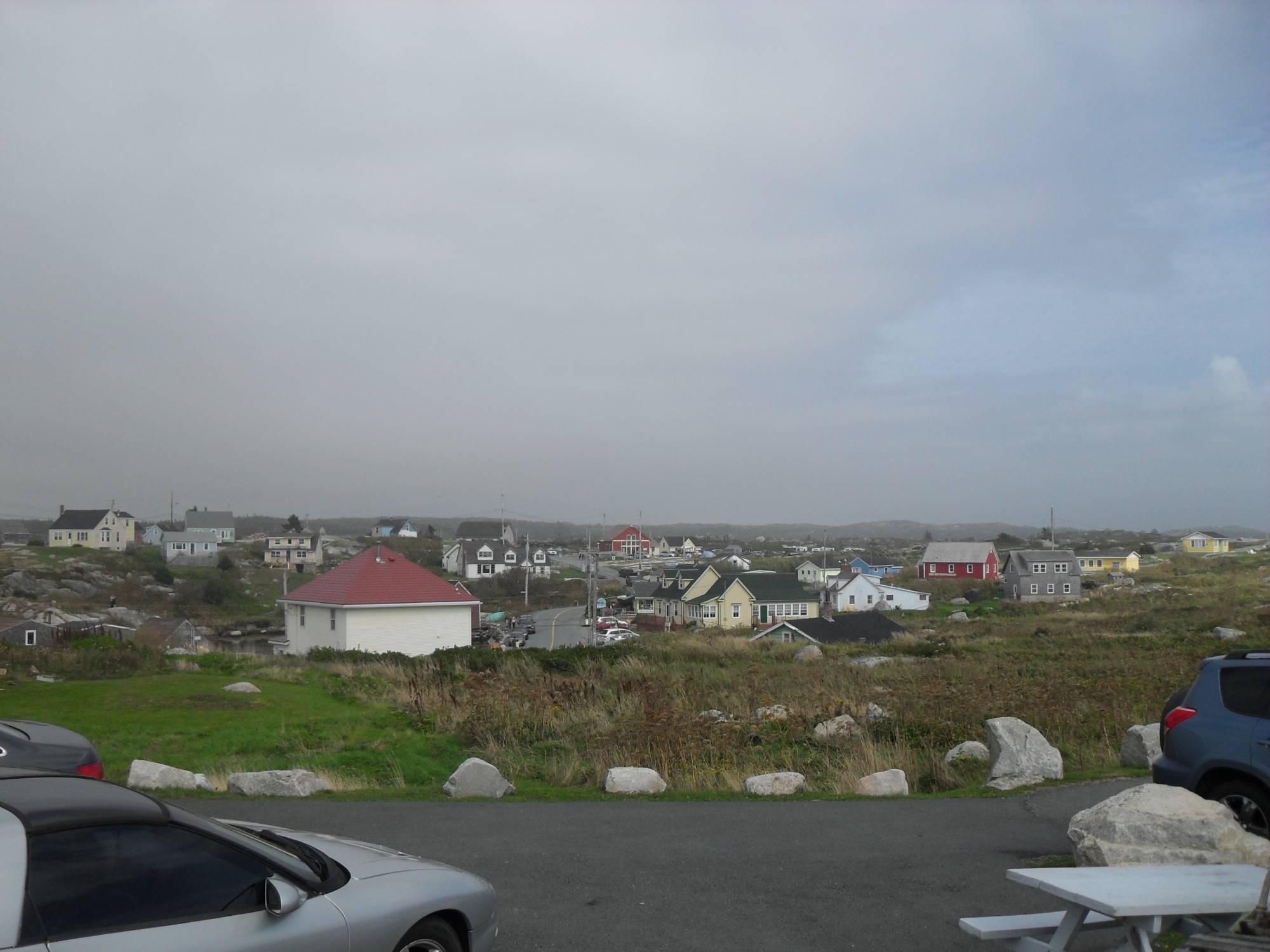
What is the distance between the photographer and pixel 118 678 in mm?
22375

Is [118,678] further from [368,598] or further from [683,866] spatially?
[683,866]

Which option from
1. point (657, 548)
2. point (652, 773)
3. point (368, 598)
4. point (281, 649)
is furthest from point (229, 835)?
point (657, 548)

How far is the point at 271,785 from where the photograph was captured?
437 inches

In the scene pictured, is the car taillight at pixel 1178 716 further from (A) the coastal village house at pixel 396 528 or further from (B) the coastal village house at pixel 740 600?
(A) the coastal village house at pixel 396 528

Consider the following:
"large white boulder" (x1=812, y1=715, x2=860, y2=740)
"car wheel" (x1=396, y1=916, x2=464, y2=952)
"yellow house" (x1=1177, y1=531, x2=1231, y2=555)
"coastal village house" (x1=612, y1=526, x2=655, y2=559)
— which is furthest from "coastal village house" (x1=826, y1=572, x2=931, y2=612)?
"coastal village house" (x1=612, y1=526, x2=655, y2=559)

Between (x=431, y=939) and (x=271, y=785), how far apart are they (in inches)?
286

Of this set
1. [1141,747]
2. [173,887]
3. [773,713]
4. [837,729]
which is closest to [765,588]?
[773,713]

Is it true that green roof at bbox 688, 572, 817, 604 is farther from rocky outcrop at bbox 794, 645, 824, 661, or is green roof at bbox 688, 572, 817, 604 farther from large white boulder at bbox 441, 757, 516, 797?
large white boulder at bbox 441, 757, 516, 797

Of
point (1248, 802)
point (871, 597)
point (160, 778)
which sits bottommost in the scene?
point (871, 597)

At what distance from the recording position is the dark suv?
739cm

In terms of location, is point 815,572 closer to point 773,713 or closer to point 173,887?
point 773,713

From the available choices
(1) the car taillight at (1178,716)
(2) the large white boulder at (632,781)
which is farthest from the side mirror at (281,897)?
(2) the large white boulder at (632,781)

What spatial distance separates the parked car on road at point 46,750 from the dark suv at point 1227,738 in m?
8.96

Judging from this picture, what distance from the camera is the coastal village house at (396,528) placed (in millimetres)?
137625
